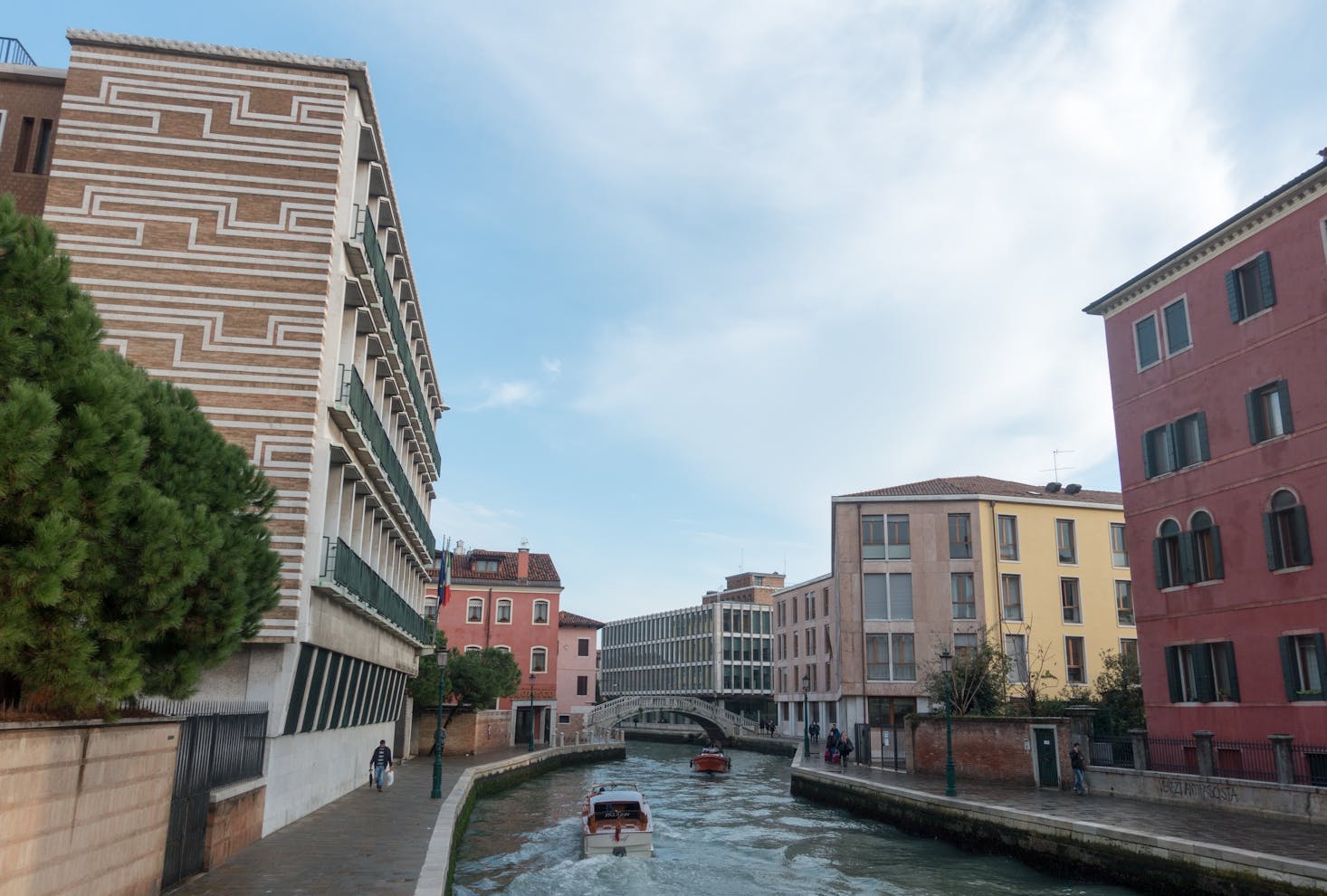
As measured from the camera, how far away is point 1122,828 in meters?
18.4

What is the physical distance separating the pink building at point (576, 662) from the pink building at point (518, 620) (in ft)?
29.4

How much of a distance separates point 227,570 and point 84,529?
9.28 ft

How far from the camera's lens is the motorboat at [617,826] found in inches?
918

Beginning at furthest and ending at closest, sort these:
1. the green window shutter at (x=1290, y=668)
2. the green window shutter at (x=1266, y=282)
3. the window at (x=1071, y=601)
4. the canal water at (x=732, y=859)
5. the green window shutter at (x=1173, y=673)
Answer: the window at (x=1071, y=601) → the green window shutter at (x=1173, y=673) → the green window shutter at (x=1266, y=282) → the green window shutter at (x=1290, y=668) → the canal water at (x=732, y=859)

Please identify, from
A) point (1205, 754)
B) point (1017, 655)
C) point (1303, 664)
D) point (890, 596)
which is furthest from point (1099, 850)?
point (890, 596)

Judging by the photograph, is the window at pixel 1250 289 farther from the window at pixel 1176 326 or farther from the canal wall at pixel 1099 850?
the canal wall at pixel 1099 850

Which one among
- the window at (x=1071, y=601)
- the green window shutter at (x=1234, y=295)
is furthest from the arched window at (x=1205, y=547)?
the window at (x=1071, y=601)

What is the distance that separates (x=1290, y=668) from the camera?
22.8 metres

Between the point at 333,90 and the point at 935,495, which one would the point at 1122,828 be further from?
the point at 935,495

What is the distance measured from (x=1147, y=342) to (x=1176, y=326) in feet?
4.19

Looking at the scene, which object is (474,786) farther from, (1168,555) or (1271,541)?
(1271,541)

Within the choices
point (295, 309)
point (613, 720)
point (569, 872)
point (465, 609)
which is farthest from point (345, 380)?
point (613, 720)

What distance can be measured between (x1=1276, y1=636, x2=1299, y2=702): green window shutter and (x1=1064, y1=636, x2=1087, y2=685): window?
88.2 feet

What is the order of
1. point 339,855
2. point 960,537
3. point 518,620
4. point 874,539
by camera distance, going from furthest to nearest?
point 518,620 < point 874,539 < point 960,537 < point 339,855
